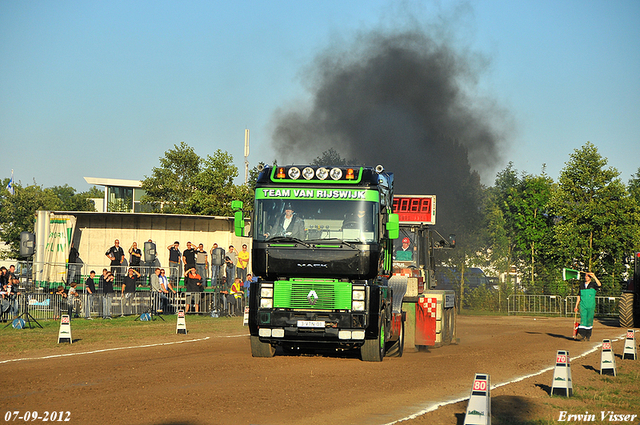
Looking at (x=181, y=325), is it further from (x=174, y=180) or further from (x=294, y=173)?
(x=174, y=180)

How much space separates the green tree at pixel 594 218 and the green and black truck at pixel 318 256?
27.7m

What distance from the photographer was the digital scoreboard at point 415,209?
1792cm

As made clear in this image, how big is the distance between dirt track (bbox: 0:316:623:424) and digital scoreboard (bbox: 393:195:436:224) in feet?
11.0

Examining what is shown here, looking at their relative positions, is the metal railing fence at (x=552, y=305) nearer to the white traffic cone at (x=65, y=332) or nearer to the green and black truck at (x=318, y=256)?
the green and black truck at (x=318, y=256)

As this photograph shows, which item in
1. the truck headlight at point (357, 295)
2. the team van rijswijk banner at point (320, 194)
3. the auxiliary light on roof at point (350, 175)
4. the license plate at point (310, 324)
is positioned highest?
the auxiliary light on roof at point (350, 175)

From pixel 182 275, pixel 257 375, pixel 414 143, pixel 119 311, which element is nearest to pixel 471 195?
pixel 414 143

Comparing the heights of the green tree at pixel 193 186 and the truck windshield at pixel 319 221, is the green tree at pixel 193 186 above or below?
above

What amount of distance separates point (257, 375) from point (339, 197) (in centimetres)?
356

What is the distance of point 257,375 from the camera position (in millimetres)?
11766

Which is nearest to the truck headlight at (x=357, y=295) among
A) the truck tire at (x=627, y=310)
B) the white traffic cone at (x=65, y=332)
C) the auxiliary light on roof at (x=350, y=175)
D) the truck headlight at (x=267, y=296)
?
the truck headlight at (x=267, y=296)

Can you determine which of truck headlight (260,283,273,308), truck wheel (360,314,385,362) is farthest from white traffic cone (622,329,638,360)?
truck headlight (260,283,273,308)

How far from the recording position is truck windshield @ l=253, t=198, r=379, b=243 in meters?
13.0

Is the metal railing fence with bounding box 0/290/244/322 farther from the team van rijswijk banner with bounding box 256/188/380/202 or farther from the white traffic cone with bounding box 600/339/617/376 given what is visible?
the white traffic cone with bounding box 600/339/617/376

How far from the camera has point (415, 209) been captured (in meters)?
Result: 18.1
